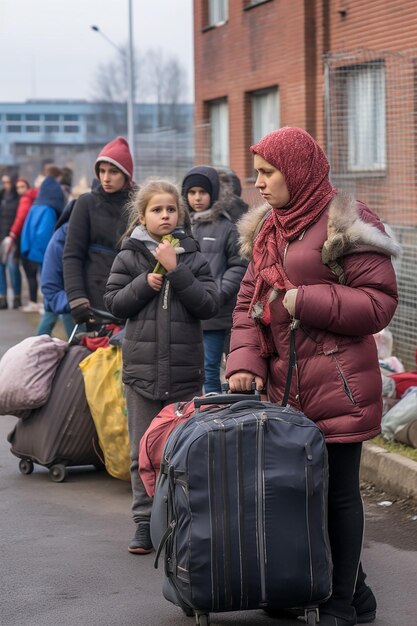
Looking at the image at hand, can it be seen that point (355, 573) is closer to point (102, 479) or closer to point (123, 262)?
point (123, 262)

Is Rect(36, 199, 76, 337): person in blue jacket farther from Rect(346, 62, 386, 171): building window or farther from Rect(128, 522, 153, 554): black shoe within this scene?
Rect(346, 62, 386, 171): building window

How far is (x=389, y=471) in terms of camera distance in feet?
23.5

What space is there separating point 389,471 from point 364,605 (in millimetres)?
2349

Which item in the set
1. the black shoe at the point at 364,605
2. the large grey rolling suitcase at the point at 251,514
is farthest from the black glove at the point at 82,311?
the large grey rolling suitcase at the point at 251,514

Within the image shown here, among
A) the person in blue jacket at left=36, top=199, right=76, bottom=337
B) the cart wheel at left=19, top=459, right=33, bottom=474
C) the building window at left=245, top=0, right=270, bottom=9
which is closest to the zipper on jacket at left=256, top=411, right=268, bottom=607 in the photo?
the cart wheel at left=19, top=459, right=33, bottom=474

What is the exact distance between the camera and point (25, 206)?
17562 millimetres

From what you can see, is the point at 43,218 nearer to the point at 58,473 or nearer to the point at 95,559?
the point at 58,473

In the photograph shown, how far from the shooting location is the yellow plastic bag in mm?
7027

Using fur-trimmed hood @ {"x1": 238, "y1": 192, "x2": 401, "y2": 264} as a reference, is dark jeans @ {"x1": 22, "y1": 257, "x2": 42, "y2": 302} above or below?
below

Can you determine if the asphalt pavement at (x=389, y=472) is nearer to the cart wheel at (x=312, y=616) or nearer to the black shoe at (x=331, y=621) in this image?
the black shoe at (x=331, y=621)

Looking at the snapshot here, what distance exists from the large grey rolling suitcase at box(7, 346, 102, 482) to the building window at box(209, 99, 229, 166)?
16495 mm

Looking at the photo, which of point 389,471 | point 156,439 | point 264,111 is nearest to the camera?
point 156,439

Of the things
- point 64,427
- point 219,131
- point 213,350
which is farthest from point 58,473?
point 219,131

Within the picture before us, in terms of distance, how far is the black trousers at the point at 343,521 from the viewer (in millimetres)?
4547
